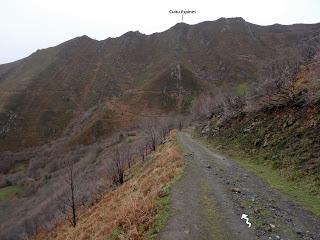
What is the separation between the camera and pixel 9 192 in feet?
349

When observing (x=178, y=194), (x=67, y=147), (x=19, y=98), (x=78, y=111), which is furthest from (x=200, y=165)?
(x=19, y=98)

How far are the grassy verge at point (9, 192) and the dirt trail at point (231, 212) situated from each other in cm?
8911

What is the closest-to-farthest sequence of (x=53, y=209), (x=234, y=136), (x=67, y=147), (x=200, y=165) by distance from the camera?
(x=200, y=165) → (x=234, y=136) → (x=53, y=209) → (x=67, y=147)

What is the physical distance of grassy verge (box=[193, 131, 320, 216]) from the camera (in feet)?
65.9

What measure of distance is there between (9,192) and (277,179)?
95.2 metres

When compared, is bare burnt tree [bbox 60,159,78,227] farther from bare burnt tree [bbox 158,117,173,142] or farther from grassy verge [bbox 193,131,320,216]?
bare burnt tree [bbox 158,117,173,142]

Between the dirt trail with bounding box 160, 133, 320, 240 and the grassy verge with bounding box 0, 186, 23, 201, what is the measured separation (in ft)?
292

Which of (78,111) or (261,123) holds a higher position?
(261,123)

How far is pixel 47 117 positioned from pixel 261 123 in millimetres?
160608

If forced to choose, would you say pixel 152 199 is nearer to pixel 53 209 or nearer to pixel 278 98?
pixel 278 98

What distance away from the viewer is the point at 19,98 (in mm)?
198250

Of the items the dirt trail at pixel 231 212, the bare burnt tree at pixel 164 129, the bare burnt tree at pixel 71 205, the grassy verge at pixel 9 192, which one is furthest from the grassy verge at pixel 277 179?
the grassy verge at pixel 9 192

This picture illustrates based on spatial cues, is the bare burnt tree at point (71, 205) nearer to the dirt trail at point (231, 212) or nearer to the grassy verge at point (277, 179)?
the dirt trail at point (231, 212)

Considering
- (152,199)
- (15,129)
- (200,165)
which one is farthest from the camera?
(15,129)
